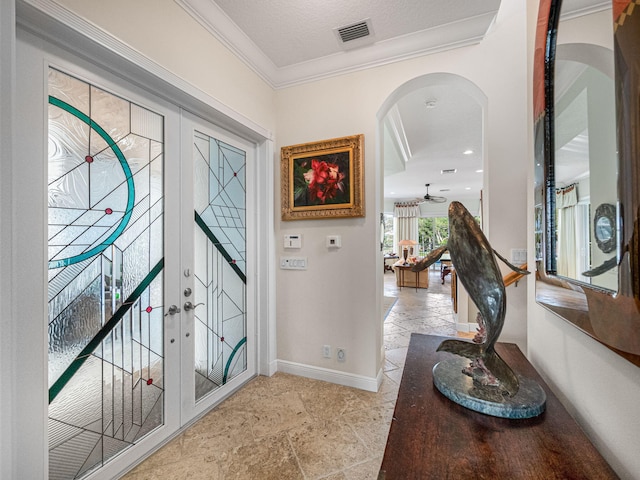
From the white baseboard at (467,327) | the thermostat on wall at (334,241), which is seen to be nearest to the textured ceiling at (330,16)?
the thermostat on wall at (334,241)

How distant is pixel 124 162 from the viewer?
153 cm

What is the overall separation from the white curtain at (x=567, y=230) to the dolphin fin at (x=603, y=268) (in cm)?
8

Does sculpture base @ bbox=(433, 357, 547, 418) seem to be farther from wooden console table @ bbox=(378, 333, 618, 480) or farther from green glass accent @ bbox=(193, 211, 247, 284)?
green glass accent @ bbox=(193, 211, 247, 284)

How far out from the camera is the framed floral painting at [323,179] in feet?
7.59

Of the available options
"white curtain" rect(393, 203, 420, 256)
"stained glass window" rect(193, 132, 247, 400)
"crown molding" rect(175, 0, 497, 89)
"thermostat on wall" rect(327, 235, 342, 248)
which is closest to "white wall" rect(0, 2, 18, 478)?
"stained glass window" rect(193, 132, 247, 400)

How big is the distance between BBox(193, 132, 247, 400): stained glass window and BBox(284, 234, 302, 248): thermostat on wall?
1.31 feet

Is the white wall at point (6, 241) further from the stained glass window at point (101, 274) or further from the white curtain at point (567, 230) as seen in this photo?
the white curtain at point (567, 230)

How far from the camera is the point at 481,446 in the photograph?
2.21ft

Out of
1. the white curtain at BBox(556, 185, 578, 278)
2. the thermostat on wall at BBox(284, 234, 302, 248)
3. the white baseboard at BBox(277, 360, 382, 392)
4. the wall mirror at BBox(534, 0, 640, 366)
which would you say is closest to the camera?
the wall mirror at BBox(534, 0, 640, 366)

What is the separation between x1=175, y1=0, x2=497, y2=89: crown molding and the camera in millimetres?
1892

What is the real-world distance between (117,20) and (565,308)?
2283mm

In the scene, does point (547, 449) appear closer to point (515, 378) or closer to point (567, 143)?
point (515, 378)

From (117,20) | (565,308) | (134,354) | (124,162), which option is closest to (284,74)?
(117,20)

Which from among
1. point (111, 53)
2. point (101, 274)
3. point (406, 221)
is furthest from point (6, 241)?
point (406, 221)
